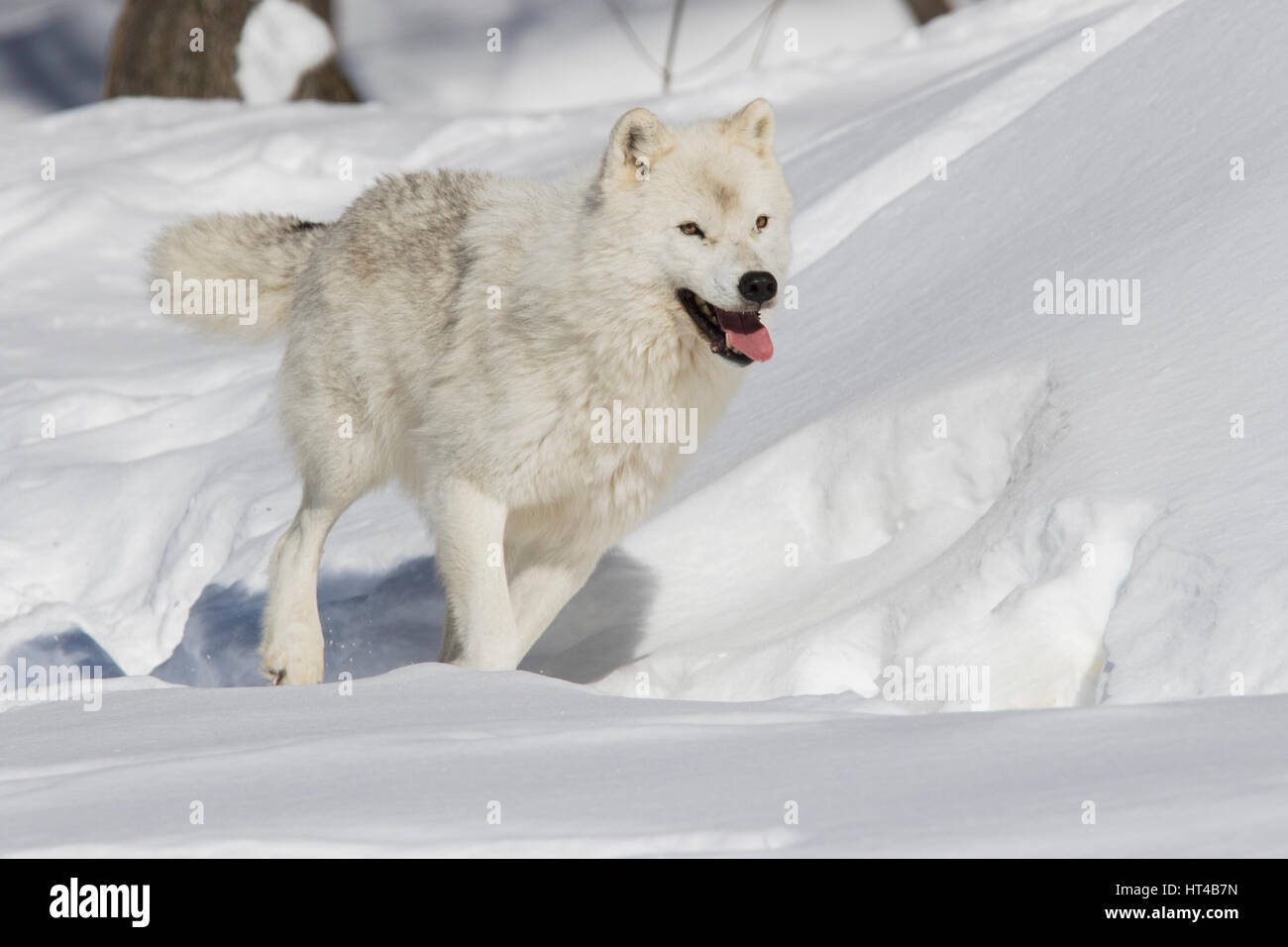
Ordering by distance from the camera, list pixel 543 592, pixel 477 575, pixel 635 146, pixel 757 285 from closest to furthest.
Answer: pixel 757 285
pixel 635 146
pixel 477 575
pixel 543 592

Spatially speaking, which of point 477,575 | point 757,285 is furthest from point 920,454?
point 477,575

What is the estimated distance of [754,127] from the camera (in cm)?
406

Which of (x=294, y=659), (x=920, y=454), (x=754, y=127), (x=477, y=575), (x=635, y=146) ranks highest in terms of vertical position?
(x=754, y=127)

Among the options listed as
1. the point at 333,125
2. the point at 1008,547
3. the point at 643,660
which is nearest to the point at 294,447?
the point at 643,660

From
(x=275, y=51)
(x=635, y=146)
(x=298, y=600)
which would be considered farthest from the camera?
(x=275, y=51)

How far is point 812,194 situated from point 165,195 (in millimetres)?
4384

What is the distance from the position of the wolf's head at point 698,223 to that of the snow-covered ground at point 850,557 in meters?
0.82

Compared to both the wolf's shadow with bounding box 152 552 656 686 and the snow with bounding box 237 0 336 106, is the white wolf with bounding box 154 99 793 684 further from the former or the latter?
the snow with bounding box 237 0 336 106

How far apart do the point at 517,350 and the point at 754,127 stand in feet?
2.92

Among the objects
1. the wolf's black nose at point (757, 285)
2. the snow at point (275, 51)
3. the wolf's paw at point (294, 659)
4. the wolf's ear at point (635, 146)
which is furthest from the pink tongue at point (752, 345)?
the snow at point (275, 51)

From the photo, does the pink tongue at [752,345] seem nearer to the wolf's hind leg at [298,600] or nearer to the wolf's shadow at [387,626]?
the wolf's shadow at [387,626]

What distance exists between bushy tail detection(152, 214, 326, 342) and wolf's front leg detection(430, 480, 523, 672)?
131cm

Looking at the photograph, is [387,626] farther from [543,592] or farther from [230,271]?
[230,271]

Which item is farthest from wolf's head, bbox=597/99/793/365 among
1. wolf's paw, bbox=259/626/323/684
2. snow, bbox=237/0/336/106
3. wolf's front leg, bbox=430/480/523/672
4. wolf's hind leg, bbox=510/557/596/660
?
snow, bbox=237/0/336/106
